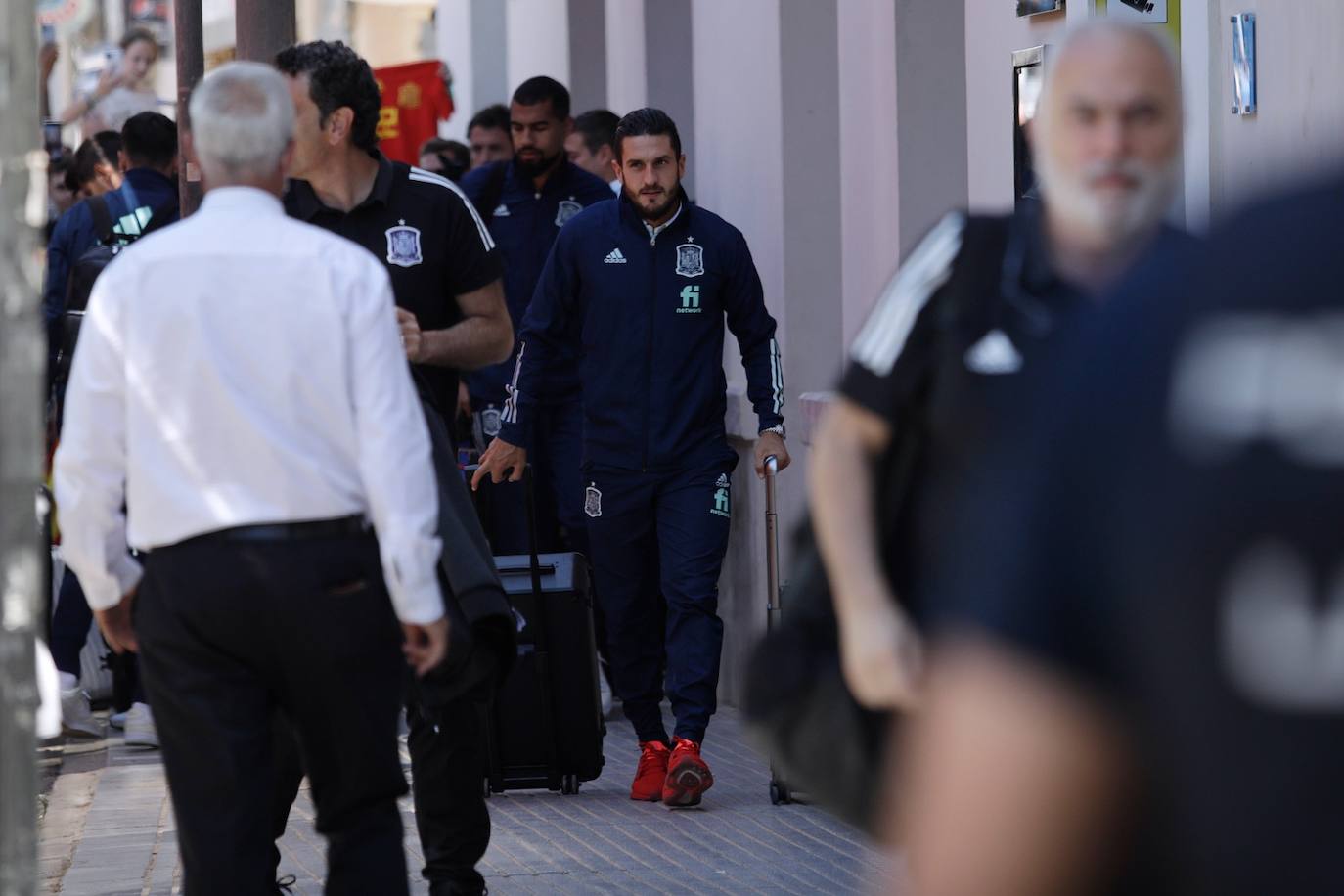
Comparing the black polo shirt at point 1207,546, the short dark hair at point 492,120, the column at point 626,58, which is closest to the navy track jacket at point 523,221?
the column at point 626,58

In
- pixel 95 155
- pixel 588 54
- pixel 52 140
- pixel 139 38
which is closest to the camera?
pixel 95 155

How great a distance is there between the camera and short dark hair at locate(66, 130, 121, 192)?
33.7 ft

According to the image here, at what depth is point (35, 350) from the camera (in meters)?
2.57

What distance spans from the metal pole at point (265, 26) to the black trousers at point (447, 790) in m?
2.23

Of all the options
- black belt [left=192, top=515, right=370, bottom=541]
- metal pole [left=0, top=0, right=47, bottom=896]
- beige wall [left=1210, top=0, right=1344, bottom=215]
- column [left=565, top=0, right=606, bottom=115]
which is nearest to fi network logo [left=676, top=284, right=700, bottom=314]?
beige wall [left=1210, top=0, right=1344, bottom=215]

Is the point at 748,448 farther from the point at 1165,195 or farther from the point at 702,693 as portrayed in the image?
the point at 1165,195

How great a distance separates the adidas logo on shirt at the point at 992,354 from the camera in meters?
3.00

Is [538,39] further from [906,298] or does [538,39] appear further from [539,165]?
[906,298]

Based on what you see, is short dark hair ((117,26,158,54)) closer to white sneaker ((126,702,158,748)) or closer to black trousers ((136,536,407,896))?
white sneaker ((126,702,158,748))

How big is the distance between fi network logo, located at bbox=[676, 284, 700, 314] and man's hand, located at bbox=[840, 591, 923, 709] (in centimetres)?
479

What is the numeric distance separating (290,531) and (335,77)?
1632 mm

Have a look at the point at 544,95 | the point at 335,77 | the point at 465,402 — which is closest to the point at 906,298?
the point at 335,77

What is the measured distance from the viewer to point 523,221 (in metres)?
9.96

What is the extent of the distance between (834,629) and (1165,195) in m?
0.82
